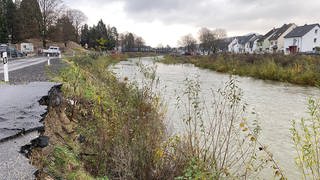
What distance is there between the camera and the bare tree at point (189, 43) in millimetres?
109475

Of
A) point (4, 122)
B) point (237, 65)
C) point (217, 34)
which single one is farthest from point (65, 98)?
point (217, 34)

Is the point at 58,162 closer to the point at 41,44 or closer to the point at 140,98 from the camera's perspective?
the point at 140,98

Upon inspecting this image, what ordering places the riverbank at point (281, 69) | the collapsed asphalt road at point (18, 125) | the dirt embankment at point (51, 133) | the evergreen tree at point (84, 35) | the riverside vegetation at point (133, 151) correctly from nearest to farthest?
the collapsed asphalt road at point (18, 125), the dirt embankment at point (51, 133), the riverside vegetation at point (133, 151), the riverbank at point (281, 69), the evergreen tree at point (84, 35)

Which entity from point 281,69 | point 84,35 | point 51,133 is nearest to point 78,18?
point 84,35

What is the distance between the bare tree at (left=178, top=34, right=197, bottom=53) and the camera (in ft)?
359

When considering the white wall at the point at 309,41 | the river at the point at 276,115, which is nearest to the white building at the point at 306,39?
the white wall at the point at 309,41

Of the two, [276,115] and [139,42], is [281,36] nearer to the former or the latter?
[139,42]

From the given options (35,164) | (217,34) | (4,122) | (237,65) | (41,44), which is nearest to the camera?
(35,164)

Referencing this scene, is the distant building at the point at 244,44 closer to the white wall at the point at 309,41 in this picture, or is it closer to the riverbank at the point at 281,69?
the white wall at the point at 309,41

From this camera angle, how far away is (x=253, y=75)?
2830cm

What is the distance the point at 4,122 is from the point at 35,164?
5.18ft

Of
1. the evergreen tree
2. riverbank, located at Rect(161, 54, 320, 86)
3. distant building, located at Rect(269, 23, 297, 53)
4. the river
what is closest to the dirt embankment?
the river

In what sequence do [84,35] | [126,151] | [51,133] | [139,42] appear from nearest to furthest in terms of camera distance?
[126,151] < [51,133] < [84,35] < [139,42]

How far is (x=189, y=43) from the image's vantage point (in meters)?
114
